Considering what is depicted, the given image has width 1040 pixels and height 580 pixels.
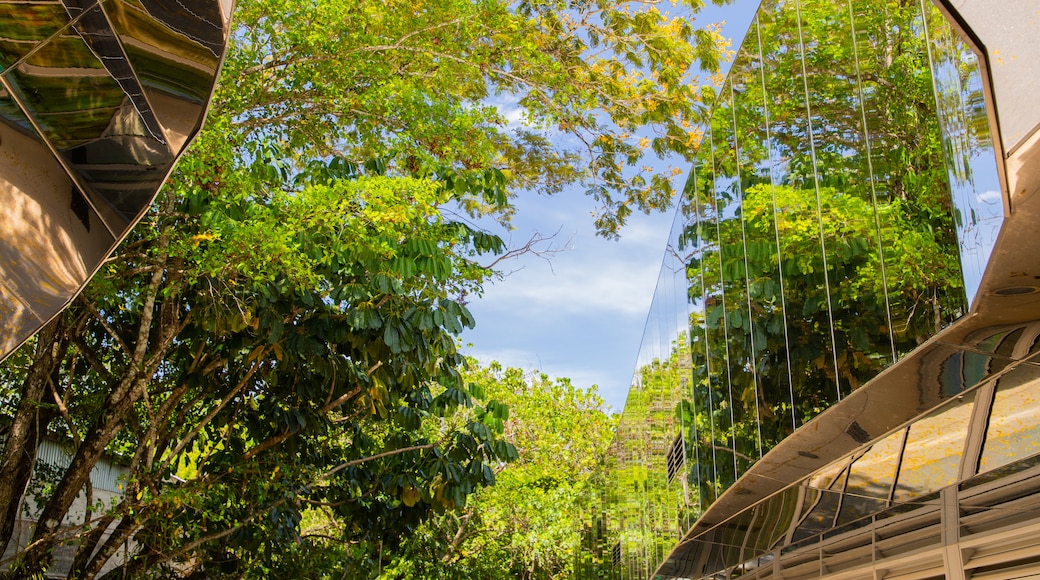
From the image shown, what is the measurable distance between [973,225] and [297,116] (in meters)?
6.77

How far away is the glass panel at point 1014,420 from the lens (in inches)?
150

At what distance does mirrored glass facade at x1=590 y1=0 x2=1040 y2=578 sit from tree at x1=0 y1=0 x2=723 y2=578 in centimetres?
208

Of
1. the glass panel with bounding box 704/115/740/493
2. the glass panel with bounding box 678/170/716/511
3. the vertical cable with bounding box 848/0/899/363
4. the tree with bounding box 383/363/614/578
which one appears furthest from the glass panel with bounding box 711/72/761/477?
the tree with bounding box 383/363/614/578

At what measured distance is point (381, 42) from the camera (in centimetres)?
833

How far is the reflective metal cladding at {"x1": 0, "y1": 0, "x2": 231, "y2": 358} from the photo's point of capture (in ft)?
6.65

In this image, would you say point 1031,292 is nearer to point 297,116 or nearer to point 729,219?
point 729,219

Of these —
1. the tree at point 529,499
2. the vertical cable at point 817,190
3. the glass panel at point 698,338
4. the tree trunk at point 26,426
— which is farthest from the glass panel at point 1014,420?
the tree at point 529,499

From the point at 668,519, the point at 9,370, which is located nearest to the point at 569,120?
the point at 668,519

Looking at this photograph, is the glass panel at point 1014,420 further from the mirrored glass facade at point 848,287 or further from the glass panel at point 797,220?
the glass panel at point 797,220

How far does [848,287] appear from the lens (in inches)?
179

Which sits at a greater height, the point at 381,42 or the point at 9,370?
the point at 381,42

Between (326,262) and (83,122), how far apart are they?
17.6ft

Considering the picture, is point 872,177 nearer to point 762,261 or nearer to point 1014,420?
point 1014,420

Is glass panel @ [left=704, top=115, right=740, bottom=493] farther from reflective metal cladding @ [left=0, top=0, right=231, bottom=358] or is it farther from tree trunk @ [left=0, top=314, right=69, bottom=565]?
tree trunk @ [left=0, top=314, right=69, bottom=565]
